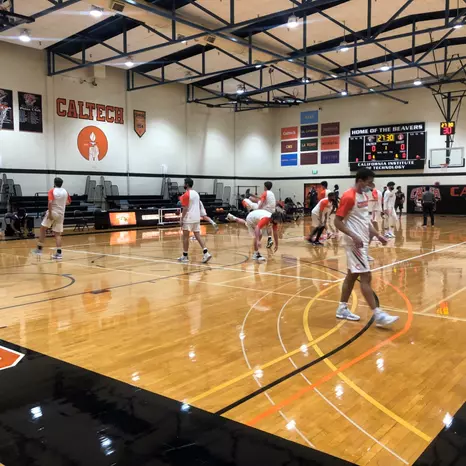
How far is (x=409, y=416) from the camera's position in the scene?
3129mm

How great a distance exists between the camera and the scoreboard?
26906 millimetres

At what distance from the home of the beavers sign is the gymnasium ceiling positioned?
1.37 metres

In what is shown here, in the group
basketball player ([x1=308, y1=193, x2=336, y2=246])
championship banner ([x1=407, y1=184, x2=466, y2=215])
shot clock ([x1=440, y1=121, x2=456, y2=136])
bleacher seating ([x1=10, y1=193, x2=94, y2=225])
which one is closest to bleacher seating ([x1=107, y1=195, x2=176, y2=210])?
bleacher seating ([x1=10, y1=193, x2=94, y2=225])

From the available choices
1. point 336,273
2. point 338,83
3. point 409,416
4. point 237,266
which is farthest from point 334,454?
point 338,83

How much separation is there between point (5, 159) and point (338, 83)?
56.6 ft

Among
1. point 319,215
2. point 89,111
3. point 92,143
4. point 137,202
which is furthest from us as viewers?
point 137,202

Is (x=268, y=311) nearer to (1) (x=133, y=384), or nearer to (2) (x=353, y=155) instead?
(1) (x=133, y=384)

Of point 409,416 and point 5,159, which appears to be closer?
point 409,416

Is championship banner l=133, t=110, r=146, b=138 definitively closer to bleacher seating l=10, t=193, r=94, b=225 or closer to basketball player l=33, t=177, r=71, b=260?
bleacher seating l=10, t=193, r=94, b=225

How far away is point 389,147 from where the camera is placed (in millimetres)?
27750

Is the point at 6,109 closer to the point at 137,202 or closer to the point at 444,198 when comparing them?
the point at 137,202

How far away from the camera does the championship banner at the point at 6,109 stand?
18594 millimetres

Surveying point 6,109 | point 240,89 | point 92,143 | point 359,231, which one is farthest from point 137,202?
point 359,231

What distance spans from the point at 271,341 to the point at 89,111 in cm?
1940
